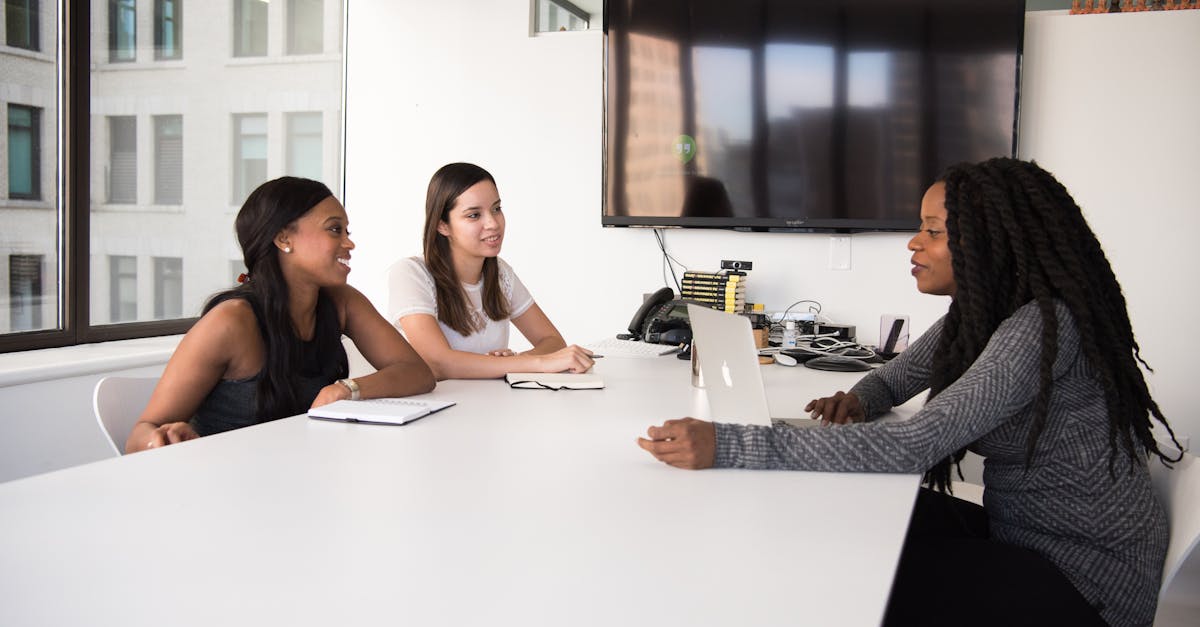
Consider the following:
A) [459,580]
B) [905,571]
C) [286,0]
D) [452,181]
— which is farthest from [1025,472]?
[286,0]

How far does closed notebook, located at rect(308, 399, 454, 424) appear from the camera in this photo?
1766mm

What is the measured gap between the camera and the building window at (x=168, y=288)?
4035 mm

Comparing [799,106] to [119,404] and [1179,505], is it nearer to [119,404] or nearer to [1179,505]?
[1179,505]

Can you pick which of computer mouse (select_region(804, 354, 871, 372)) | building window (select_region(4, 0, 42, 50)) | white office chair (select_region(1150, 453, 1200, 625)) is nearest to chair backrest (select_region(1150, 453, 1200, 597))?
white office chair (select_region(1150, 453, 1200, 625))

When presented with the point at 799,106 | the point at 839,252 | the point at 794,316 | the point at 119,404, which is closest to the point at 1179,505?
the point at 119,404

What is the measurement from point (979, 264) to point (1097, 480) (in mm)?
379

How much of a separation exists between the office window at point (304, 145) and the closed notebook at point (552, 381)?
108 inches

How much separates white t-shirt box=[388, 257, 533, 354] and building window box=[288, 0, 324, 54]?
2.18 m

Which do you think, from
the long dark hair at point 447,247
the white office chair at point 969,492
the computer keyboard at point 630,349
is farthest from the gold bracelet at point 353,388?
the white office chair at point 969,492

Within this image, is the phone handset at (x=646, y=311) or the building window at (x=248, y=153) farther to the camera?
the building window at (x=248, y=153)

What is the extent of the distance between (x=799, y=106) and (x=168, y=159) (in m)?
2.66

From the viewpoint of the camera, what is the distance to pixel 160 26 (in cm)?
394

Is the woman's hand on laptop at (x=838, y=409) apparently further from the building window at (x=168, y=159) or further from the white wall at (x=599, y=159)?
the building window at (x=168, y=159)

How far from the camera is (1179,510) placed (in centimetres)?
146
